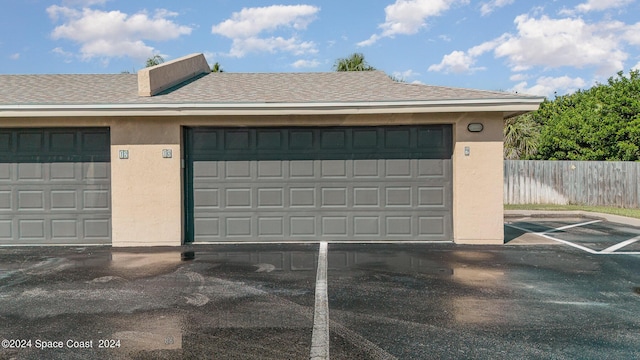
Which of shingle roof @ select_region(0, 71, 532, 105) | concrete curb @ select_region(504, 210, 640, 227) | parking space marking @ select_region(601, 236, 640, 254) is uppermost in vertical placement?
shingle roof @ select_region(0, 71, 532, 105)

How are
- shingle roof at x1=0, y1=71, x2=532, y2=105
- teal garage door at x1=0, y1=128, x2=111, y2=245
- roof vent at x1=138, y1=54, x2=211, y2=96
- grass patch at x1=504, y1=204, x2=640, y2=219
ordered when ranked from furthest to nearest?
grass patch at x1=504, y1=204, x2=640, y2=219
roof vent at x1=138, y1=54, x2=211, y2=96
teal garage door at x1=0, y1=128, x2=111, y2=245
shingle roof at x1=0, y1=71, x2=532, y2=105

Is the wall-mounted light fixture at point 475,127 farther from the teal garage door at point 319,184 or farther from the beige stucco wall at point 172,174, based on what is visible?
the teal garage door at point 319,184

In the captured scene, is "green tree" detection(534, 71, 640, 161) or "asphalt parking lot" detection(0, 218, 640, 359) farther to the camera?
"green tree" detection(534, 71, 640, 161)

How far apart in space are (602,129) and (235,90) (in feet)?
58.4

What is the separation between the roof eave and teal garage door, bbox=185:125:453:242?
0.76 m

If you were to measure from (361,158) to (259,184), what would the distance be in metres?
2.27

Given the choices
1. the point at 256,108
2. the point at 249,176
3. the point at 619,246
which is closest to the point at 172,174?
the point at 249,176

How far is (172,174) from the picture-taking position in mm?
9445

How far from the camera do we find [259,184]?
9.73 m

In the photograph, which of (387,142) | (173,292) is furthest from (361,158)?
(173,292)

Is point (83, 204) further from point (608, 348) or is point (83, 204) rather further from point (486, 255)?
point (608, 348)

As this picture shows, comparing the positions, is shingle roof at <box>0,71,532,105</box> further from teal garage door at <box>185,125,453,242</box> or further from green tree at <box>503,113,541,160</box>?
green tree at <box>503,113,541,160</box>

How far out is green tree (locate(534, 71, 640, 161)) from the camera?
19906 mm

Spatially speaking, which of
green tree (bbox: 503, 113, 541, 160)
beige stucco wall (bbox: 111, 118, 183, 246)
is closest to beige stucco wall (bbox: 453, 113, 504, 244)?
beige stucco wall (bbox: 111, 118, 183, 246)
